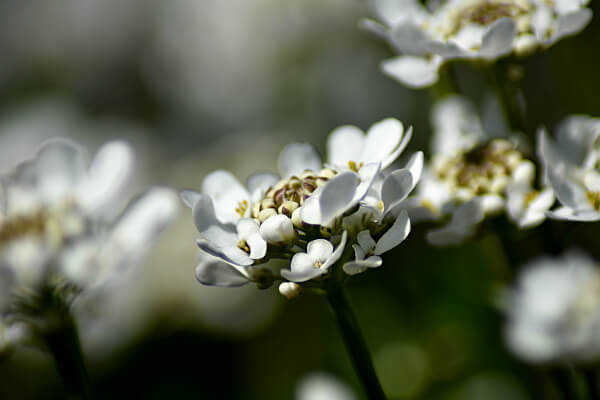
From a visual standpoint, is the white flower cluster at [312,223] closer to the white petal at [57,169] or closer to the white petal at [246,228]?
the white petal at [246,228]

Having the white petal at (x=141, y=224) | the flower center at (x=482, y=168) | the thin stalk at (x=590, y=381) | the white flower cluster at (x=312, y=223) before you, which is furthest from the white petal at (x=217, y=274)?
the thin stalk at (x=590, y=381)

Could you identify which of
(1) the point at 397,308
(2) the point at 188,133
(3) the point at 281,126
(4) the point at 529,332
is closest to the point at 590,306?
(4) the point at 529,332

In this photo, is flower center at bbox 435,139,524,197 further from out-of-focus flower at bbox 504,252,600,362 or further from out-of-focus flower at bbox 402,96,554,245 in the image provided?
out-of-focus flower at bbox 504,252,600,362

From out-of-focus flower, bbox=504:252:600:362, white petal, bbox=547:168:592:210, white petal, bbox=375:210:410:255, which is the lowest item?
out-of-focus flower, bbox=504:252:600:362

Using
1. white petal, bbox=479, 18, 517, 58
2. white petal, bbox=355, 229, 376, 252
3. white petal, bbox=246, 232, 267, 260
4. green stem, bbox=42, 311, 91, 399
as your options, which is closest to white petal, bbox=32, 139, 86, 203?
green stem, bbox=42, 311, 91, 399

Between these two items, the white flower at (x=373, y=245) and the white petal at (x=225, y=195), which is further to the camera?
the white petal at (x=225, y=195)

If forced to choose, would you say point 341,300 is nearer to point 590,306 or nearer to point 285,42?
point 590,306
